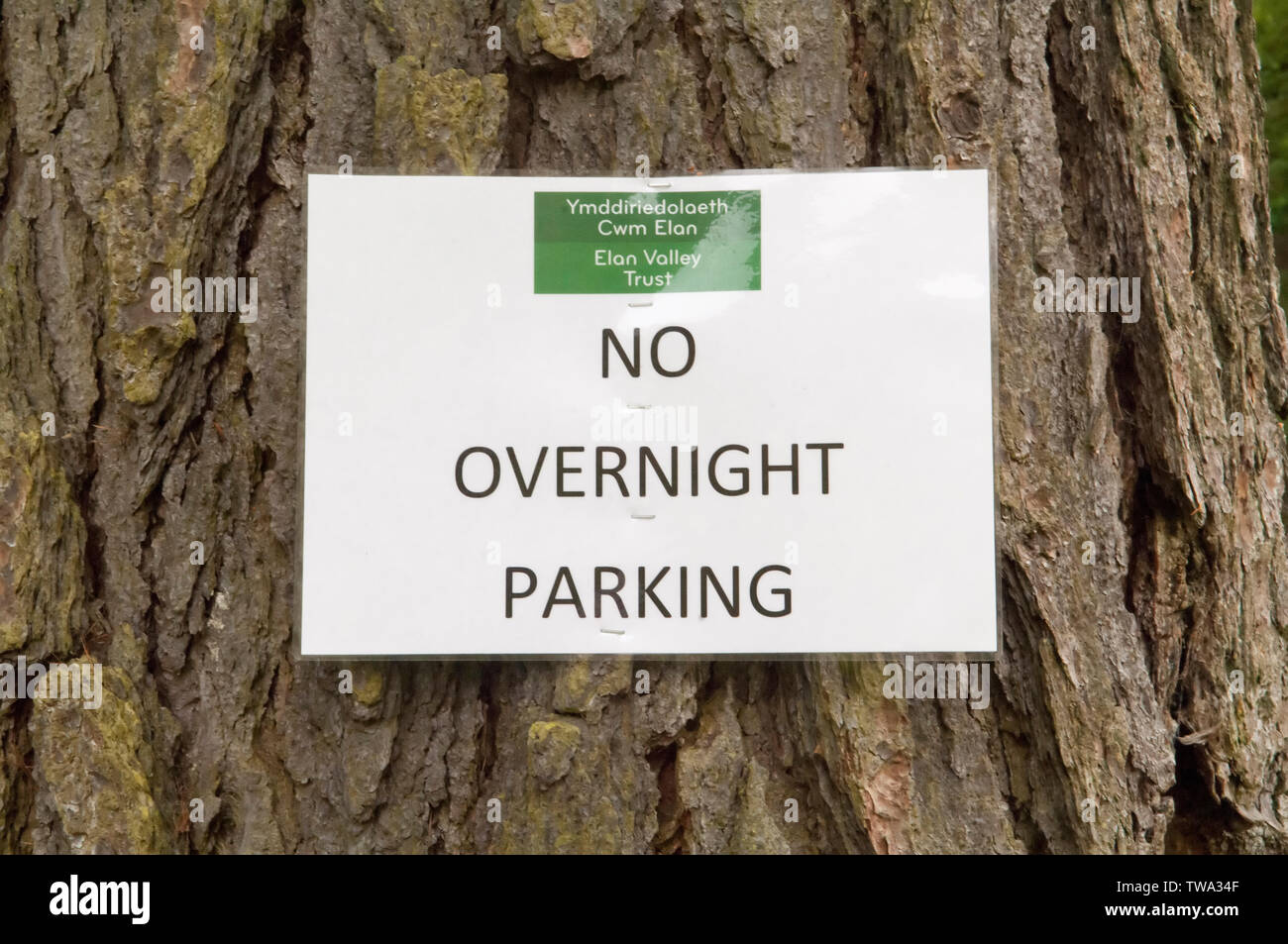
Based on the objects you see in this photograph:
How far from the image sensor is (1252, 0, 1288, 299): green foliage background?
315 cm

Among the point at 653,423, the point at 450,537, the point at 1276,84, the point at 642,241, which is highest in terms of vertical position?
the point at 1276,84

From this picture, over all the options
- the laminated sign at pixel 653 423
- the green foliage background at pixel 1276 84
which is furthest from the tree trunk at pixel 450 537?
the green foliage background at pixel 1276 84

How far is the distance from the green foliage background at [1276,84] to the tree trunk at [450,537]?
2.27 m

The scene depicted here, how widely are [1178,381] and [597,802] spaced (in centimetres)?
88

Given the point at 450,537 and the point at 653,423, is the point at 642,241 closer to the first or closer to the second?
the point at 653,423

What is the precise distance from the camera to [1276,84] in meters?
3.16

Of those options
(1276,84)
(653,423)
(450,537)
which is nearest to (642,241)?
(653,423)

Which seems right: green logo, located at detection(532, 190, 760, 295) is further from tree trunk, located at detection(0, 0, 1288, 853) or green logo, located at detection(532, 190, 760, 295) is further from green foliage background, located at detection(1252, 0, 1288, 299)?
green foliage background, located at detection(1252, 0, 1288, 299)

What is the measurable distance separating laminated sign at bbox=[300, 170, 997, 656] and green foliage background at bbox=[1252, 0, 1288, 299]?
247 centimetres

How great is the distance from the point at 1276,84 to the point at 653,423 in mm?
2851

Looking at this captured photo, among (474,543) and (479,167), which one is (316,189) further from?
(474,543)

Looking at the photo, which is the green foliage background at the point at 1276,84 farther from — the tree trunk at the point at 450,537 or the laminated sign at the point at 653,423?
the laminated sign at the point at 653,423

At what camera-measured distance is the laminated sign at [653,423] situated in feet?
4.25

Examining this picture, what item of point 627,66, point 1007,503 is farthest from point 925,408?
point 627,66
